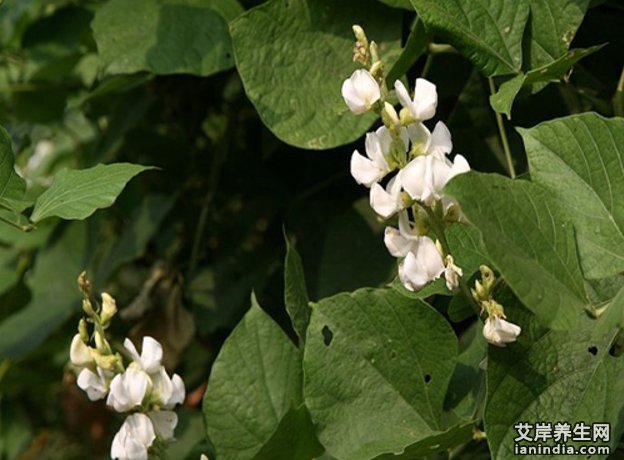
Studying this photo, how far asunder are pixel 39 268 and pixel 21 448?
0.52 metres

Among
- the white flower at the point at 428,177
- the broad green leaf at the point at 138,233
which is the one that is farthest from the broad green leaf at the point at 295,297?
the broad green leaf at the point at 138,233

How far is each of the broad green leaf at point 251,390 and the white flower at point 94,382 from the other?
0.11 m

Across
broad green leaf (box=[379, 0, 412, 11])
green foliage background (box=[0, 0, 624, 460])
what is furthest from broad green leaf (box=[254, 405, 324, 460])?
broad green leaf (box=[379, 0, 412, 11])

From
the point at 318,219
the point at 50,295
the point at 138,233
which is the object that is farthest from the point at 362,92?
the point at 50,295

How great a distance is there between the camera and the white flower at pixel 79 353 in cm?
78

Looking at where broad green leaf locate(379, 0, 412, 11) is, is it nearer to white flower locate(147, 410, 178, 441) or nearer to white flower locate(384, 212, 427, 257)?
white flower locate(384, 212, 427, 257)

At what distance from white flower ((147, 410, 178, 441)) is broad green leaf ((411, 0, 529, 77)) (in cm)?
33

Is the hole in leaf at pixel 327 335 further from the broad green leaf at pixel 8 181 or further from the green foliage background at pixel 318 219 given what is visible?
the broad green leaf at pixel 8 181

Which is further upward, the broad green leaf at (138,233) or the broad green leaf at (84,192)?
the broad green leaf at (84,192)

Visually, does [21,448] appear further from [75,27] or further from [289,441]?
[289,441]

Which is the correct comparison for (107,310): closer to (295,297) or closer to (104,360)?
(104,360)

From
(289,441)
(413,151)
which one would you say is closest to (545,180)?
(413,151)

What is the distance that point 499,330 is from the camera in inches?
27.6

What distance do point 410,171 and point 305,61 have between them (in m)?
0.29
